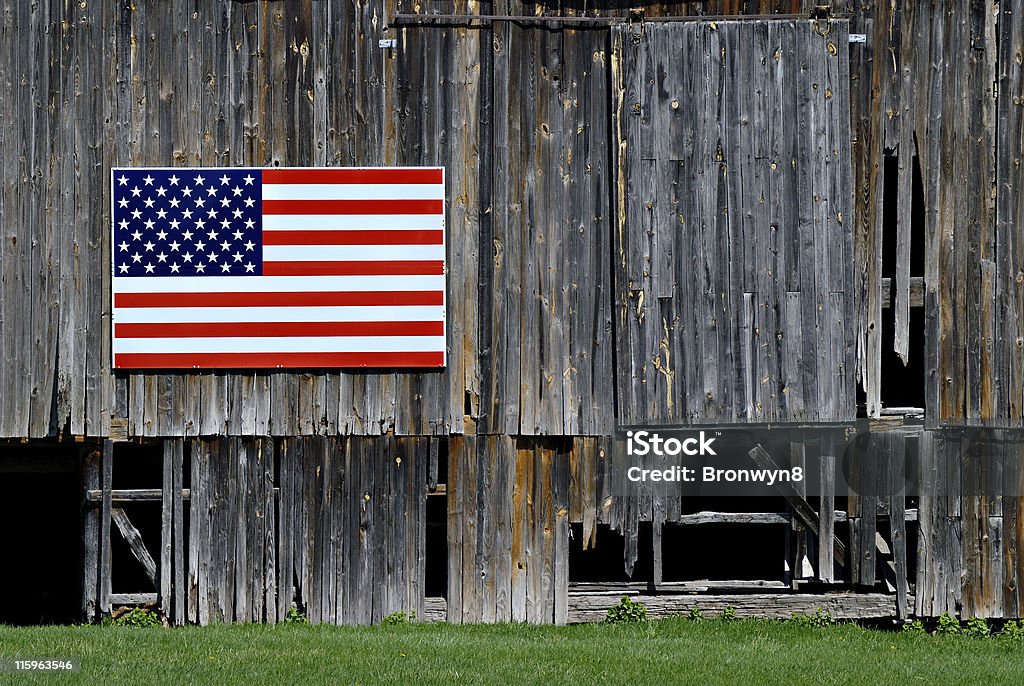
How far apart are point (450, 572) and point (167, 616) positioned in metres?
3.04

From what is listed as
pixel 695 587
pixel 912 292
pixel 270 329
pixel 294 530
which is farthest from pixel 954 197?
pixel 294 530

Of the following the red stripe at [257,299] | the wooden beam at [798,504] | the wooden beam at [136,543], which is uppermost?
the red stripe at [257,299]

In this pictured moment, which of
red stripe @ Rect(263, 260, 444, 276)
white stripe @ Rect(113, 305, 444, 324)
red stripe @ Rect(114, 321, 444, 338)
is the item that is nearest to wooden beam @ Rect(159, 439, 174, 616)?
red stripe @ Rect(114, 321, 444, 338)

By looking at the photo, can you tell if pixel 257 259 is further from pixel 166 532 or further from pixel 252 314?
pixel 166 532

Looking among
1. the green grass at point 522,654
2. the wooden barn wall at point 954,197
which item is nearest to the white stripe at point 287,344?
the green grass at point 522,654

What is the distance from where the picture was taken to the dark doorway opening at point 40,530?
557 inches

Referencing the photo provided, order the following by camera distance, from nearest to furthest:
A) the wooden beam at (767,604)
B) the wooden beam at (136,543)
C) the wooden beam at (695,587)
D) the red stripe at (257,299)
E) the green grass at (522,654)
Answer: the green grass at (522,654)
the red stripe at (257,299)
the wooden beam at (136,543)
the wooden beam at (767,604)
the wooden beam at (695,587)

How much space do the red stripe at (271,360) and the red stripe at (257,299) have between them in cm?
51

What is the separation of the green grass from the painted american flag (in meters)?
2.80

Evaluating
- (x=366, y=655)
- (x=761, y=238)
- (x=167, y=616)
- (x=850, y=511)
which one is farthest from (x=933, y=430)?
(x=167, y=616)

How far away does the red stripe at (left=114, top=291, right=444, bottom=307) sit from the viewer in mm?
11172

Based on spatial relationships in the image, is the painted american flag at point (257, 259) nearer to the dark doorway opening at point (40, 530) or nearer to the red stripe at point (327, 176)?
the red stripe at point (327, 176)

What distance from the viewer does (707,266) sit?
1140cm

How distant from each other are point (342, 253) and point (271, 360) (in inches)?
53.0
